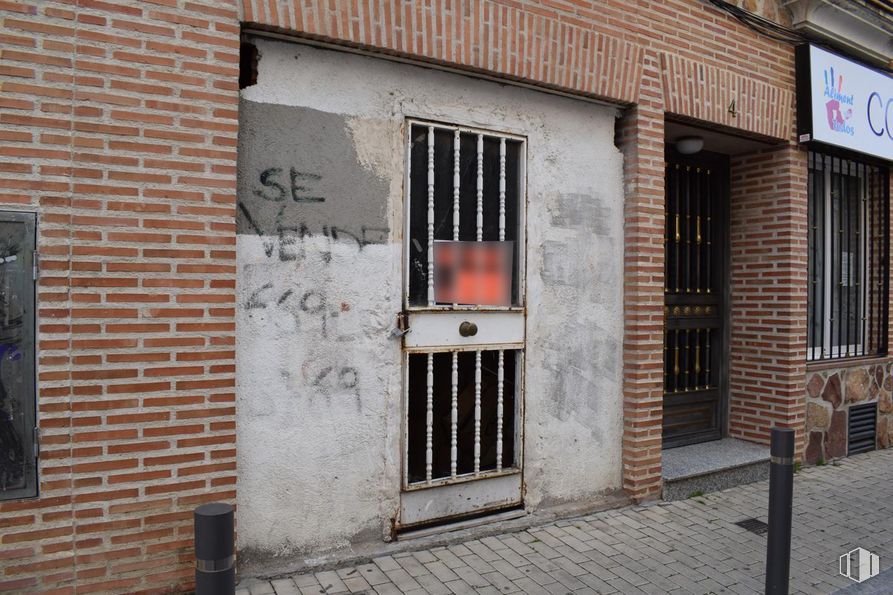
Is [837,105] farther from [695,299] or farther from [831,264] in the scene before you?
[695,299]

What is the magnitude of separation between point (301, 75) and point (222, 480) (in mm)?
2335

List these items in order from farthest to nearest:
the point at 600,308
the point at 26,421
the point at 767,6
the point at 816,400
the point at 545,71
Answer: the point at 816,400 → the point at 767,6 → the point at 600,308 → the point at 545,71 → the point at 26,421

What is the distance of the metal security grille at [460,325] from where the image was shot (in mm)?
4137

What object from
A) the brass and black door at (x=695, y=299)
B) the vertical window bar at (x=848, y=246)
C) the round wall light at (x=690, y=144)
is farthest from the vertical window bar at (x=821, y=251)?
the round wall light at (x=690, y=144)

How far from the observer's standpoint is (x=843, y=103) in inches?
247

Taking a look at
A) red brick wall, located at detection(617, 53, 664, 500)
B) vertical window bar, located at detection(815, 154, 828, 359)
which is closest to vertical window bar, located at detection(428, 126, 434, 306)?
red brick wall, located at detection(617, 53, 664, 500)

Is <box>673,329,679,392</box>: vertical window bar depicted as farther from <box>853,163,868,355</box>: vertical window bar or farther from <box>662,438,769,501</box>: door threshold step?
<box>853,163,868,355</box>: vertical window bar

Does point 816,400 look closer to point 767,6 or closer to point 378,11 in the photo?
point 767,6

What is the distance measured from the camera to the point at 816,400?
640cm

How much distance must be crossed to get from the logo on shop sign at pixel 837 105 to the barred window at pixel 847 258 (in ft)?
1.36

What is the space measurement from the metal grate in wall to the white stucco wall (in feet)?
13.4

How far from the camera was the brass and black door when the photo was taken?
20.4ft

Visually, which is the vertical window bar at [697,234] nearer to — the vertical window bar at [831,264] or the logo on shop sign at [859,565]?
the vertical window bar at [831,264]

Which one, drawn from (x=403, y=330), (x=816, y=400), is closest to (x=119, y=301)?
(x=403, y=330)
